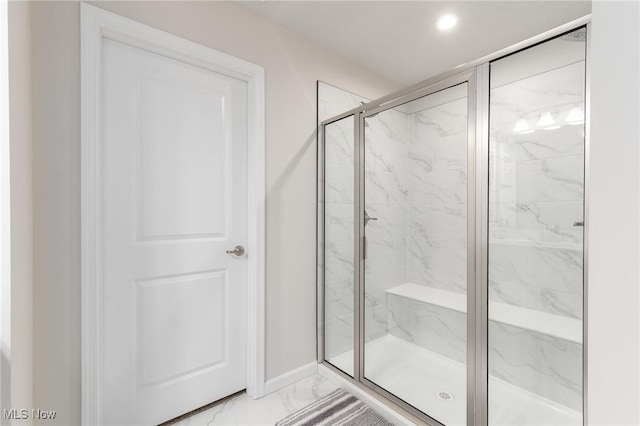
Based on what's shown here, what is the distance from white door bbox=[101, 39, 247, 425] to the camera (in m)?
1.51

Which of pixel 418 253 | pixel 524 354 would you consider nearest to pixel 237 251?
pixel 418 253

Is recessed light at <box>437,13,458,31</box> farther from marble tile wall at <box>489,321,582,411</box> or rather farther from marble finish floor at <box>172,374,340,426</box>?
marble finish floor at <box>172,374,340,426</box>

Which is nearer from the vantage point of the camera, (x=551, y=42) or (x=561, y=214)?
(x=551, y=42)

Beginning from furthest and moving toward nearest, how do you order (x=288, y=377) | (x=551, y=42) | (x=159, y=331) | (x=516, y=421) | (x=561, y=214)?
(x=288, y=377) < (x=159, y=331) < (x=516, y=421) < (x=561, y=214) < (x=551, y=42)

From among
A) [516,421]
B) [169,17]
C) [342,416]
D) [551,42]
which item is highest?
[169,17]

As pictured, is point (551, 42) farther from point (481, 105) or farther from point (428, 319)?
point (428, 319)

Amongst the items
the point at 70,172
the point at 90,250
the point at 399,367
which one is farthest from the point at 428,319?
the point at 70,172

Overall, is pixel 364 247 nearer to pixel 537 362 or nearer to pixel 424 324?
pixel 424 324

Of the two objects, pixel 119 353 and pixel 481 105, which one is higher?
pixel 481 105

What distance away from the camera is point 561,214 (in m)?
1.32

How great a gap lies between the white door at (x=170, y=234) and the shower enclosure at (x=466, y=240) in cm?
67

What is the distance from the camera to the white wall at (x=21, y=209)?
40.6 inches

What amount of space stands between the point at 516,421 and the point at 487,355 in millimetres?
471

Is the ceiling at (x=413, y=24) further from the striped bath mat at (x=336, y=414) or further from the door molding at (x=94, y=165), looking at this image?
the striped bath mat at (x=336, y=414)
